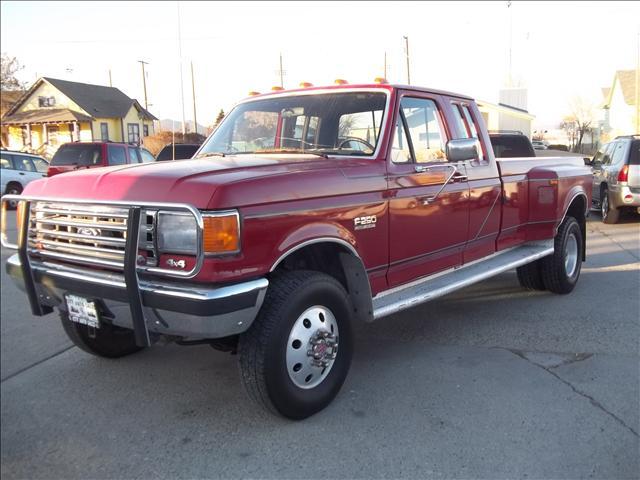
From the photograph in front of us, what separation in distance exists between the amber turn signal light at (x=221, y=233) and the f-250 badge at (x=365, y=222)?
3.24 ft

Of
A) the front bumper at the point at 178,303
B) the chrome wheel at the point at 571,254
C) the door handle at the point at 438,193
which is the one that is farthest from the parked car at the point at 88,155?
the front bumper at the point at 178,303

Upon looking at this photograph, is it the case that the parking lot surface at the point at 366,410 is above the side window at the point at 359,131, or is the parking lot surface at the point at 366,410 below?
below

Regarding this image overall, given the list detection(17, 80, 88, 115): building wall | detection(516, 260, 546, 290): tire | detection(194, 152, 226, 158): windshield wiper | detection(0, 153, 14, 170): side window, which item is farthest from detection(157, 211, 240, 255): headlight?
detection(17, 80, 88, 115): building wall

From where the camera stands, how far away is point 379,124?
13.8ft

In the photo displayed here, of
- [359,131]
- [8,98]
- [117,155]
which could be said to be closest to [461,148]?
[359,131]

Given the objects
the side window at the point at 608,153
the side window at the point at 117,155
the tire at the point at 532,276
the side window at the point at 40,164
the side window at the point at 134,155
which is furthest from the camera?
the side window at the point at 40,164

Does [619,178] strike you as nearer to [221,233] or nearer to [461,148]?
[461,148]

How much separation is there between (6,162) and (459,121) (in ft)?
52.5

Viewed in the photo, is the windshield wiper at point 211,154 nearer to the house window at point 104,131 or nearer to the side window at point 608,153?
the side window at point 608,153

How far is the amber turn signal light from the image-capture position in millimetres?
2900

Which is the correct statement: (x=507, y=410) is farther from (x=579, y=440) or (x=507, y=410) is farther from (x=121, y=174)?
(x=121, y=174)

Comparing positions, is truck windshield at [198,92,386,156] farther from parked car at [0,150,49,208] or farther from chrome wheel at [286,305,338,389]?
parked car at [0,150,49,208]

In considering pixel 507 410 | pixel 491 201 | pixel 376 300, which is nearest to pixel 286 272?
pixel 376 300

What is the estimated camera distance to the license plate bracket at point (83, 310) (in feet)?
10.6
